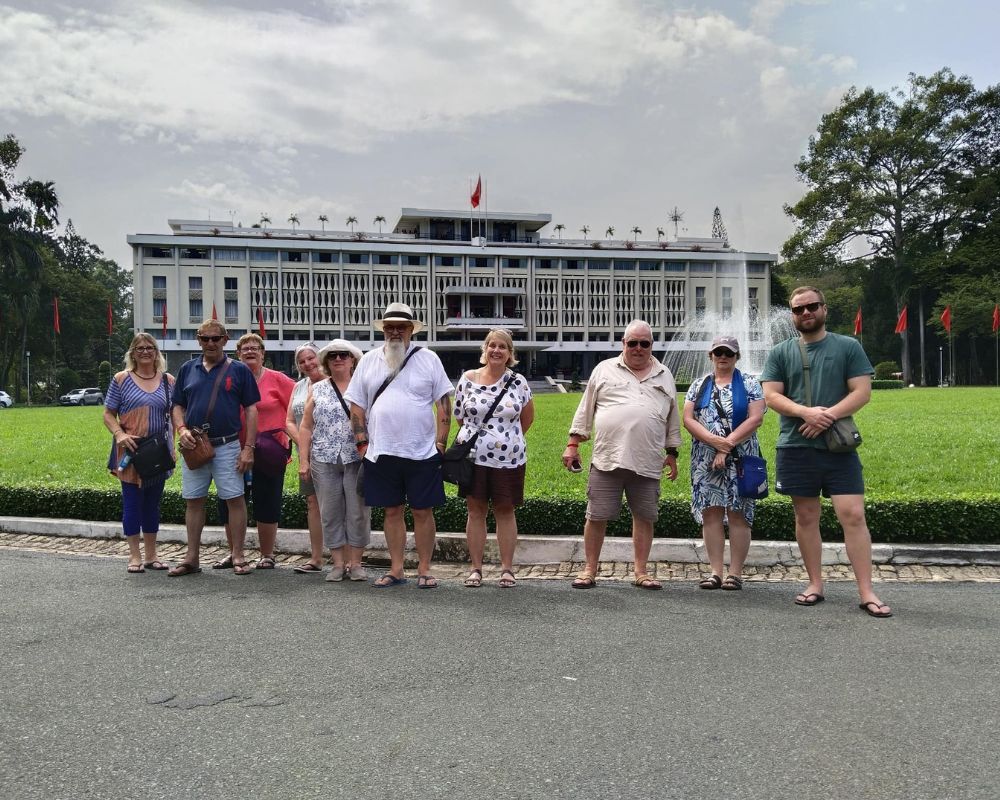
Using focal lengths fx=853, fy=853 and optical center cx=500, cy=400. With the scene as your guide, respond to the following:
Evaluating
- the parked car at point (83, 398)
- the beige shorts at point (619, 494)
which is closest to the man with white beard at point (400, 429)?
the beige shorts at point (619, 494)

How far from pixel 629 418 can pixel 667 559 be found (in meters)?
1.56

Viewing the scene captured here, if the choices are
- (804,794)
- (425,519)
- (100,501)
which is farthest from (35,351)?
(804,794)

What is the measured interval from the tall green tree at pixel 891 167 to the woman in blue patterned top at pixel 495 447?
165ft

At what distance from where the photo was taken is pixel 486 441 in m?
6.10

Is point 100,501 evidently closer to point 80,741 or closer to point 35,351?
point 80,741

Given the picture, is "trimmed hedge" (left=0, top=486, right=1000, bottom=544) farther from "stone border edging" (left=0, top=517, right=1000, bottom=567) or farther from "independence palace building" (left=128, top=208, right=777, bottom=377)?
"independence palace building" (left=128, top=208, right=777, bottom=377)

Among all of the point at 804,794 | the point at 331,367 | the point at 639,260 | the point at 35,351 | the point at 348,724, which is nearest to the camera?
the point at 804,794

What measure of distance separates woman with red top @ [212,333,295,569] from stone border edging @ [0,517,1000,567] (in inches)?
30.9

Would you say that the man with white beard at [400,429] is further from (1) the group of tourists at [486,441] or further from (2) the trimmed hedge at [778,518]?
(2) the trimmed hedge at [778,518]

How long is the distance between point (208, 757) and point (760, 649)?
2769 millimetres

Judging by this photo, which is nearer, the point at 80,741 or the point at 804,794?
the point at 804,794

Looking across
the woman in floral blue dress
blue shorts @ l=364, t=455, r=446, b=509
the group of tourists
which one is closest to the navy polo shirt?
the group of tourists

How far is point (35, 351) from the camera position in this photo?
60.5 m

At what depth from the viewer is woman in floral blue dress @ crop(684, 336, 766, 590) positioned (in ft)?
19.6
